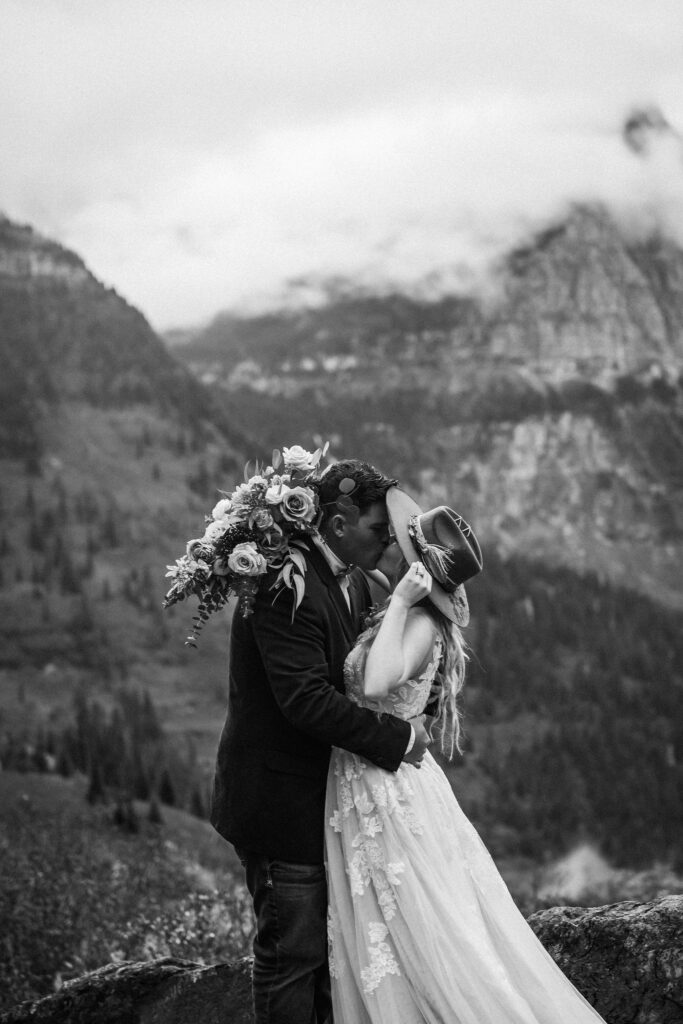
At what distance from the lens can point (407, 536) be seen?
6680mm

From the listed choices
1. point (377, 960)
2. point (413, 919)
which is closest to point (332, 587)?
point (413, 919)

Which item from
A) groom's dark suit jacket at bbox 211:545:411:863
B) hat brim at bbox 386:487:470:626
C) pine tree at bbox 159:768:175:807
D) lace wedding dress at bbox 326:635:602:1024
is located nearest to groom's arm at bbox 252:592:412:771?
groom's dark suit jacket at bbox 211:545:411:863

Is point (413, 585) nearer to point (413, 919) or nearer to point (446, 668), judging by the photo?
point (446, 668)

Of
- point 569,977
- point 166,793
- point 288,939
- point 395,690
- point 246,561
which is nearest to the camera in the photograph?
point 288,939

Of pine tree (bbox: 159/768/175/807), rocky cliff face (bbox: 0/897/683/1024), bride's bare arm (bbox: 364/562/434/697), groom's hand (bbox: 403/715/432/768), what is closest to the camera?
bride's bare arm (bbox: 364/562/434/697)

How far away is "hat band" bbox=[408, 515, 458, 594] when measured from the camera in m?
6.66

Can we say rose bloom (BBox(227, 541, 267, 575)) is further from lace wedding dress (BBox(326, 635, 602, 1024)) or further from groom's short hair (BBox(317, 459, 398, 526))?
lace wedding dress (BBox(326, 635, 602, 1024))

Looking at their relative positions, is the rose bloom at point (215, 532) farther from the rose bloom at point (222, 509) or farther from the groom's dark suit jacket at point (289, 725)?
the groom's dark suit jacket at point (289, 725)

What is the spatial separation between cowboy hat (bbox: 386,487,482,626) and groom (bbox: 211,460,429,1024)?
0.10 meters

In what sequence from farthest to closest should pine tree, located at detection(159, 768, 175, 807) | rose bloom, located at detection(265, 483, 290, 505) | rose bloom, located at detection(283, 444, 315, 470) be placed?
pine tree, located at detection(159, 768, 175, 807), rose bloom, located at detection(283, 444, 315, 470), rose bloom, located at detection(265, 483, 290, 505)

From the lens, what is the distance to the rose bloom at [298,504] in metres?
6.71

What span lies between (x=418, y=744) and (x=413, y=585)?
0.85 m

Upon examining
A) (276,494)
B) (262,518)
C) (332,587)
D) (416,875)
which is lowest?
(416,875)

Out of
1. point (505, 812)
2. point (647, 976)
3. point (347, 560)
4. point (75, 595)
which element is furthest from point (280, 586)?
point (75, 595)
